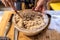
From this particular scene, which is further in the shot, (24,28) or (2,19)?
(2,19)

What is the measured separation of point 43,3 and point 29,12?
9 centimetres

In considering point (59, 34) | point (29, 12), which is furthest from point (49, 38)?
point (29, 12)

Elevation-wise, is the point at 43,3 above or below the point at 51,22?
above

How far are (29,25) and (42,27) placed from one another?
6 centimetres

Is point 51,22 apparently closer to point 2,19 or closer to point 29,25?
point 29,25

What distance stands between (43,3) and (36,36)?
183 millimetres

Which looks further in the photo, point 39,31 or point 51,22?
point 51,22

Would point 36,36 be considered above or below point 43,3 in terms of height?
below

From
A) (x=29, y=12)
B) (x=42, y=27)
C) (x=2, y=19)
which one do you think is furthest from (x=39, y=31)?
(x=2, y=19)

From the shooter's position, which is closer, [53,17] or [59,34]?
[59,34]

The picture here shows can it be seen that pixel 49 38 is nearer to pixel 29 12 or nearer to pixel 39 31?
pixel 39 31

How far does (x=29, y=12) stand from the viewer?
29.9 inches

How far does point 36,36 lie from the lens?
0.72m

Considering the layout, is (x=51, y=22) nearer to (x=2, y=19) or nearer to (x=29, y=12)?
(x=29, y=12)
